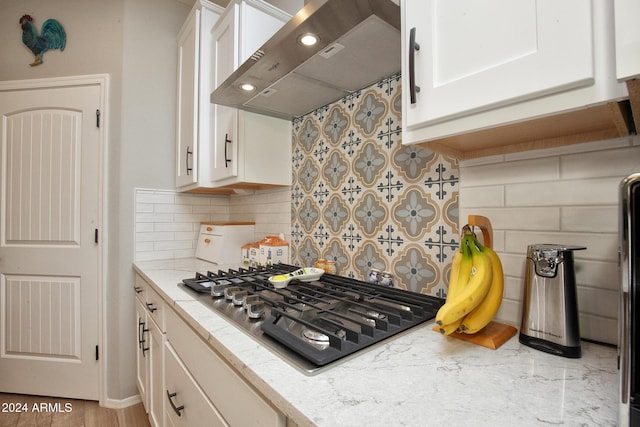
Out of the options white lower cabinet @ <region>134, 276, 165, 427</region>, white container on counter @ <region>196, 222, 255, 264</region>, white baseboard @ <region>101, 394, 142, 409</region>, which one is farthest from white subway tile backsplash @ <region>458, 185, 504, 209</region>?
white baseboard @ <region>101, 394, 142, 409</region>

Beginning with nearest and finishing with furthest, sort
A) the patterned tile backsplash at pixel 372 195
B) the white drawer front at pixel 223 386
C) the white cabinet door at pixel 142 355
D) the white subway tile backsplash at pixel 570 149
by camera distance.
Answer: the white drawer front at pixel 223 386 → the white subway tile backsplash at pixel 570 149 → the patterned tile backsplash at pixel 372 195 → the white cabinet door at pixel 142 355

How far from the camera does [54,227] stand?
194cm

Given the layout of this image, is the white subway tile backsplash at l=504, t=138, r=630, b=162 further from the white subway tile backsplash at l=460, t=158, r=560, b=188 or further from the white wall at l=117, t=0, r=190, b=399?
the white wall at l=117, t=0, r=190, b=399

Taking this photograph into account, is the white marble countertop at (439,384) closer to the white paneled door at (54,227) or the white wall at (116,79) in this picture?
the white wall at (116,79)

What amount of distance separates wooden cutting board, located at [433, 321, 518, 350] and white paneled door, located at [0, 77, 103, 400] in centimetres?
214

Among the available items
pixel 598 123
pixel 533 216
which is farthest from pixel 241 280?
pixel 598 123

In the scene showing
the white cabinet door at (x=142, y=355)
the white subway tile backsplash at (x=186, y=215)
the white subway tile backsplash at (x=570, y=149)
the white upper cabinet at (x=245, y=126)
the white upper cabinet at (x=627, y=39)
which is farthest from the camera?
the white subway tile backsplash at (x=186, y=215)

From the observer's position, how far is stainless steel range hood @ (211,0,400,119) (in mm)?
793

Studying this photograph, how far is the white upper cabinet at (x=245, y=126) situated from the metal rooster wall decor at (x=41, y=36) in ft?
3.69

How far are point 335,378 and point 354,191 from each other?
35.2 inches

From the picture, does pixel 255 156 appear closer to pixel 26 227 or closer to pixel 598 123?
pixel 598 123

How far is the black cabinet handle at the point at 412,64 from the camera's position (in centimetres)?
68

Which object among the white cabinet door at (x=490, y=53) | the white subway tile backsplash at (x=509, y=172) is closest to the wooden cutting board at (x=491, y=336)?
the white subway tile backsplash at (x=509, y=172)

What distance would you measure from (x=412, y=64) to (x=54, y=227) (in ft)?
7.63
